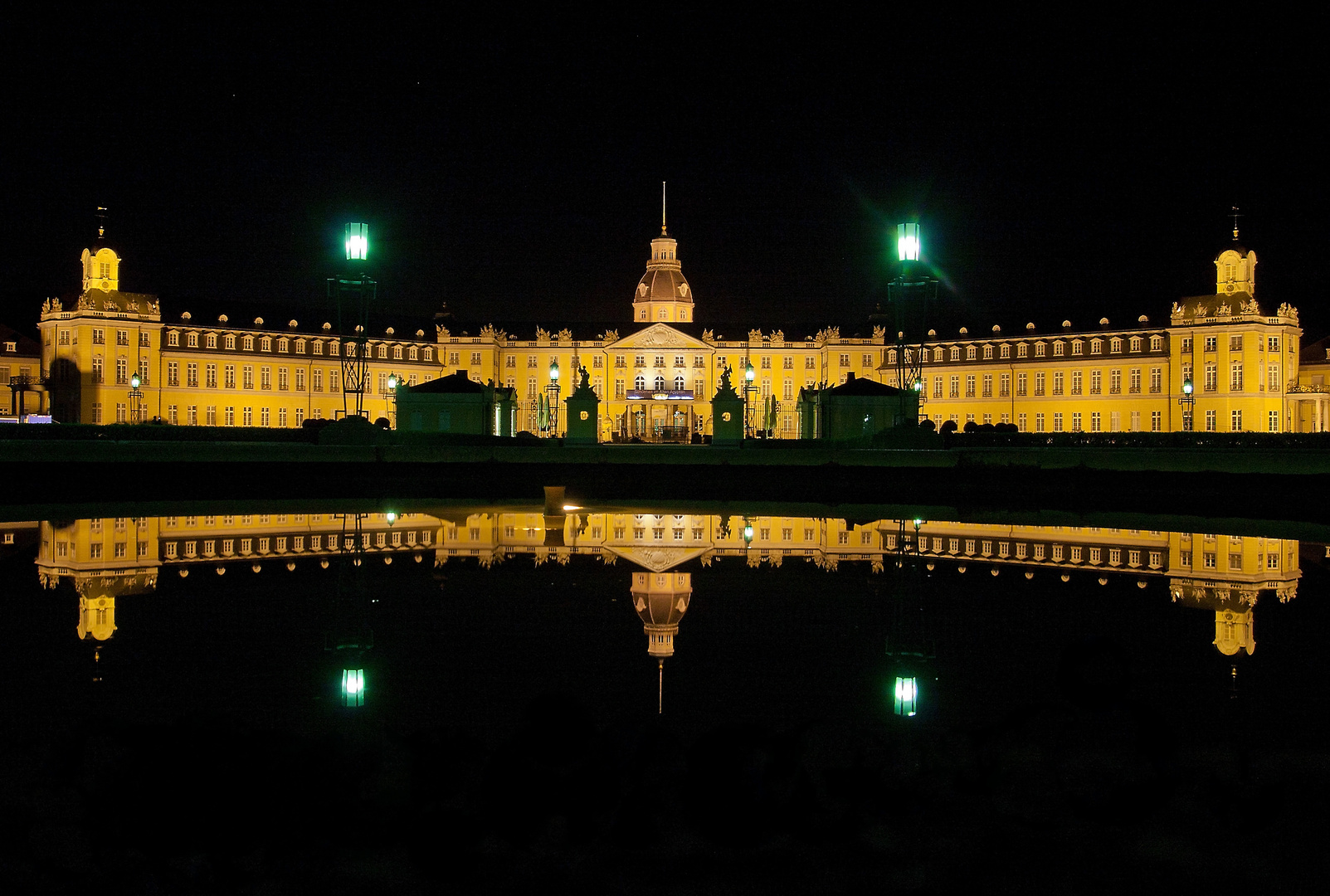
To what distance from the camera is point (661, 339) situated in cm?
10212

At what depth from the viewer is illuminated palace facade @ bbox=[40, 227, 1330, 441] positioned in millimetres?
83562

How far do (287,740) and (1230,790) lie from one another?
4.83 metres

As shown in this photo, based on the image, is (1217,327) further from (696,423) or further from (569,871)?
(569,871)

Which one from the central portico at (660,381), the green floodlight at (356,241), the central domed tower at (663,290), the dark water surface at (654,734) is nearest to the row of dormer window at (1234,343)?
the central portico at (660,381)

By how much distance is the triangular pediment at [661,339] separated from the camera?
334 ft

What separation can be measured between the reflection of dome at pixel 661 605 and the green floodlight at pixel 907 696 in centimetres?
188

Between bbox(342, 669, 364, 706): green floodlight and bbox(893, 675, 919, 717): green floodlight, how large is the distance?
3625mm

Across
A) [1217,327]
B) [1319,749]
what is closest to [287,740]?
[1319,749]

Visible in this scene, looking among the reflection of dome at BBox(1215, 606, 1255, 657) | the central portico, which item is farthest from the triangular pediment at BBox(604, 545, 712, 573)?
the central portico

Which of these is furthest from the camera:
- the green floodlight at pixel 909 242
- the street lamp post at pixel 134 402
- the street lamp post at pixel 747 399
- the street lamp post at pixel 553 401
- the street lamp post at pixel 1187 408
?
the street lamp post at pixel 134 402

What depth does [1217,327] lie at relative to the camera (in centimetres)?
8400

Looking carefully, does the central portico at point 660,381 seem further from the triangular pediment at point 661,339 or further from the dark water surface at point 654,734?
the dark water surface at point 654,734

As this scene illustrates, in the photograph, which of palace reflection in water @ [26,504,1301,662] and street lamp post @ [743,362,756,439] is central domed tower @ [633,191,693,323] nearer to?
street lamp post @ [743,362,756,439]

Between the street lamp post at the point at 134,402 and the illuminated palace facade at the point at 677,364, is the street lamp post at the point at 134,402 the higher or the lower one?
the lower one
